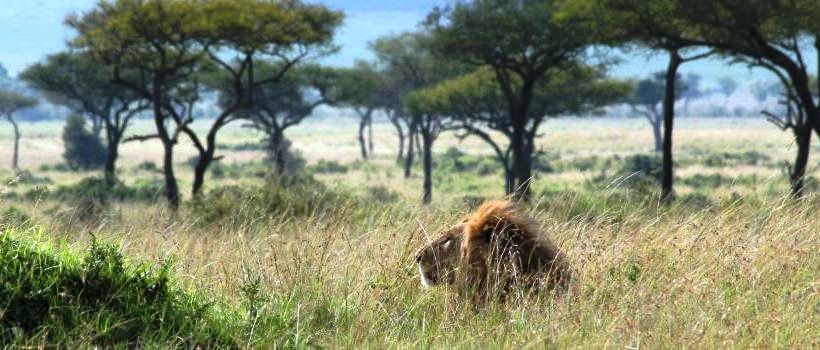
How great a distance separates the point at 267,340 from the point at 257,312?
0.27 metres

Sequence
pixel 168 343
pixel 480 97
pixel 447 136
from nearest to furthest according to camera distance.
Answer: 1. pixel 168 343
2. pixel 480 97
3. pixel 447 136

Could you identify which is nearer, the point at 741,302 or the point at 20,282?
the point at 20,282

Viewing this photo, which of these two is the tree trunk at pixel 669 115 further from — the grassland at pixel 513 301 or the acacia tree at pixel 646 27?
the grassland at pixel 513 301

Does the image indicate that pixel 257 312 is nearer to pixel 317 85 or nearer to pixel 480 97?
pixel 480 97

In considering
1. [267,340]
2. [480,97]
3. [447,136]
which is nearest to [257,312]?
[267,340]

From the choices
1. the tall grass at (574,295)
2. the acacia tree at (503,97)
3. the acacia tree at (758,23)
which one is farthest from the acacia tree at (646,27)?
the tall grass at (574,295)

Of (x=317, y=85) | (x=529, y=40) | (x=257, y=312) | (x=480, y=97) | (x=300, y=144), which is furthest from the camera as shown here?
(x=300, y=144)

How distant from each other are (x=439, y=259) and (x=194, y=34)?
2467cm

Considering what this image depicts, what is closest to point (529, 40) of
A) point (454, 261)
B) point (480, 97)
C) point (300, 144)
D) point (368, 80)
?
point (480, 97)

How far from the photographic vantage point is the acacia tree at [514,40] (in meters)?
28.3

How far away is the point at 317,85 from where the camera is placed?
4584cm

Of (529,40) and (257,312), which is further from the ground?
(529,40)

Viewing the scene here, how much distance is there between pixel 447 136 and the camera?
486 feet

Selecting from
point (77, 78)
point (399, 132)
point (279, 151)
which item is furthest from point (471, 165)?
point (279, 151)
